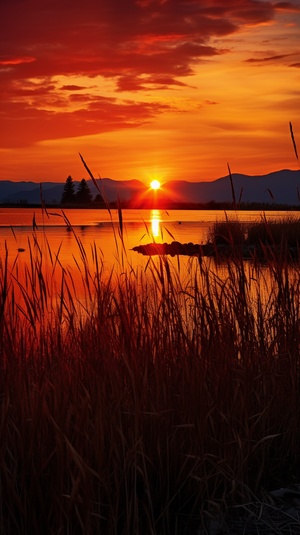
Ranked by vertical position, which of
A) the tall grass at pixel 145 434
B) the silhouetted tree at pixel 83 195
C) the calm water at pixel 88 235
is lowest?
the tall grass at pixel 145 434

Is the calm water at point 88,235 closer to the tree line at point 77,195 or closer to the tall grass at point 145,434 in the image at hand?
the tall grass at point 145,434

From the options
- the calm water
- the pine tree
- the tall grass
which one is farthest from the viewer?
the pine tree

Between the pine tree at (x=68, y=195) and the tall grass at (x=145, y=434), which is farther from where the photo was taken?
the pine tree at (x=68, y=195)

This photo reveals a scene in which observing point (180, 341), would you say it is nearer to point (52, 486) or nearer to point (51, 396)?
point (51, 396)

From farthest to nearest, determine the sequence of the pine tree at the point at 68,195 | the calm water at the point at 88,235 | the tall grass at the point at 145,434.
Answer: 1. the pine tree at the point at 68,195
2. the calm water at the point at 88,235
3. the tall grass at the point at 145,434

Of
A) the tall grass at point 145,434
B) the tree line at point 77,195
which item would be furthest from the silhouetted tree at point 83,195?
the tall grass at point 145,434

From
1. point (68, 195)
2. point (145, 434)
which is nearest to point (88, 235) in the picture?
point (145, 434)

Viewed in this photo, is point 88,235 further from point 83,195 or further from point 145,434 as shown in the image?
point 83,195

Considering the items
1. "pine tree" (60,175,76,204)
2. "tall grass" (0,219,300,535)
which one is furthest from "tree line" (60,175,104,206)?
"tall grass" (0,219,300,535)

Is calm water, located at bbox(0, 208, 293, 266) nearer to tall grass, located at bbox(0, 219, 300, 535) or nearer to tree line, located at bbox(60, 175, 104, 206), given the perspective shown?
tall grass, located at bbox(0, 219, 300, 535)

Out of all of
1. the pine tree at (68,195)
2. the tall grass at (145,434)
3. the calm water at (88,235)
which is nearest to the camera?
the tall grass at (145,434)

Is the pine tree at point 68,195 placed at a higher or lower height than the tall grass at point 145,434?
higher

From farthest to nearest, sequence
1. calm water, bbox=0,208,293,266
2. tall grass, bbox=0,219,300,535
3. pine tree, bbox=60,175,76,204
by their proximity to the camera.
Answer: pine tree, bbox=60,175,76,204
calm water, bbox=0,208,293,266
tall grass, bbox=0,219,300,535

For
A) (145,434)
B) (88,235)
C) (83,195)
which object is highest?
(83,195)
